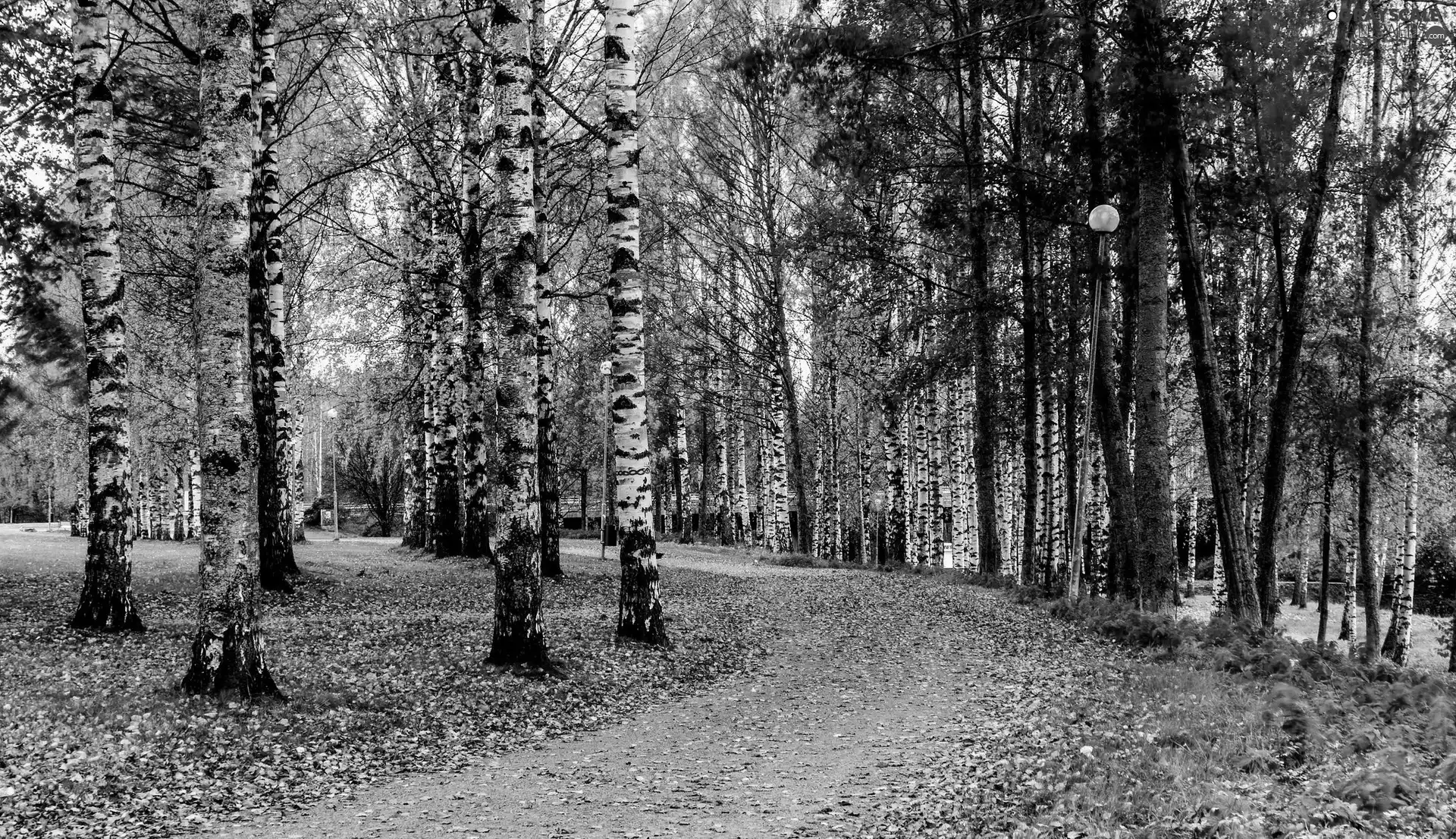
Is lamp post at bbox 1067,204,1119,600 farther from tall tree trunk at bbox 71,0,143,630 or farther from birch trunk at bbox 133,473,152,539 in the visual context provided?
birch trunk at bbox 133,473,152,539

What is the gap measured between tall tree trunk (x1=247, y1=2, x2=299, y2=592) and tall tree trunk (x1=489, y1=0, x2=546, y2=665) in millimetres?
4893

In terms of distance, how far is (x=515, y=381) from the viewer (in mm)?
9453

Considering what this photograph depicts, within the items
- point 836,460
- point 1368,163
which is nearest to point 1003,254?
point 1368,163

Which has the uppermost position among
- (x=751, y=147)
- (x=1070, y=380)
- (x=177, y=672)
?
(x=751, y=147)

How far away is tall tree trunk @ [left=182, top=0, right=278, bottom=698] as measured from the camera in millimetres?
7520

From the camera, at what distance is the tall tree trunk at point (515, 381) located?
932 cm

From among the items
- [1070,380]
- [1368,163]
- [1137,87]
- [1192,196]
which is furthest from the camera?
[1070,380]

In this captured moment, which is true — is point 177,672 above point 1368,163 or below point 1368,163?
below

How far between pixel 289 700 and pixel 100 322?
5305 mm

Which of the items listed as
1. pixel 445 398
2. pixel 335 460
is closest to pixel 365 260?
pixel 445 398

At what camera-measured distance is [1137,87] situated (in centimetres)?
1093

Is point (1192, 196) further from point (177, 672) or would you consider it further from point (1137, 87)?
point (177, 672)

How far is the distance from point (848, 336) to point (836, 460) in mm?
5094

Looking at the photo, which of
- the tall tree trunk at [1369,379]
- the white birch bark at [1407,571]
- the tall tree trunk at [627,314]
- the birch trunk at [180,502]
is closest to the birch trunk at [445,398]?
the tall tree trunk at [627,314]
